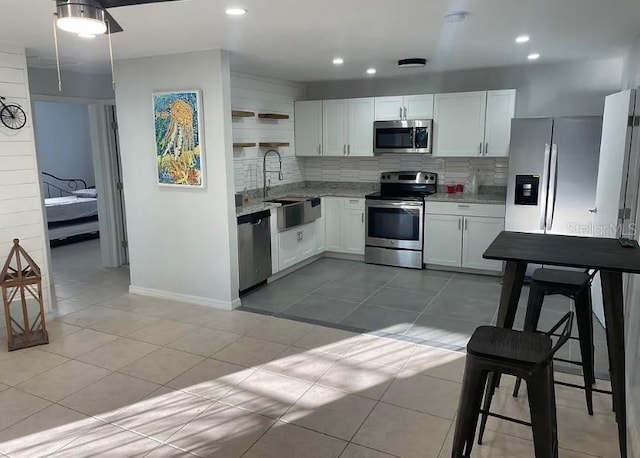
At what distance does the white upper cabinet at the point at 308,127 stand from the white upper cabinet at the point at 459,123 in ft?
5.11

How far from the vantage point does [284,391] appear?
3.04 m

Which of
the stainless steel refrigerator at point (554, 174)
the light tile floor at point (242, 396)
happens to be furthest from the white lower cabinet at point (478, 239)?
the light tile floor at point (242, 396)

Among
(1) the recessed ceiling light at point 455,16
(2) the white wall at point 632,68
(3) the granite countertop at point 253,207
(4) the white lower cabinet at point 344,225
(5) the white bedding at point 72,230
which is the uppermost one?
(1) the recessed ceiling light at point 455,16

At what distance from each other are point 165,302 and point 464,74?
4308mm

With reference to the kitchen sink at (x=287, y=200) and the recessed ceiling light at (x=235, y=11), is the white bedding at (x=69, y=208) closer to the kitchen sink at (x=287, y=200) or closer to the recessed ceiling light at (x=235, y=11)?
the kitchen sink at (x=287, y=200)

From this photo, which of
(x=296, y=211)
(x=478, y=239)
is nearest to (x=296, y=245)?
(x=296, y=211)

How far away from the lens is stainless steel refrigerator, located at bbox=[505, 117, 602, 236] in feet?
15.1

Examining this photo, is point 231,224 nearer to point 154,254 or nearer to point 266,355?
point 154,254

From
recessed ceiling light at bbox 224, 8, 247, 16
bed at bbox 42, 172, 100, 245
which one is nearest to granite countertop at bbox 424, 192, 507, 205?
recessed ceiling light at bbox 224, 8, 247, 16

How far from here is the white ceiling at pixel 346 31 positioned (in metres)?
2.82

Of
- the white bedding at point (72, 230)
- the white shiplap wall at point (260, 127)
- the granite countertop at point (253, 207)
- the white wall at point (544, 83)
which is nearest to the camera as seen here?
the granite countertop at point (253, 207)

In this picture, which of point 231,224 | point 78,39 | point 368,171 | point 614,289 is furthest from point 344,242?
point 614,289

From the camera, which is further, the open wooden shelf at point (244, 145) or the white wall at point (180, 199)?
the open wooden shelf at point (244, 145)

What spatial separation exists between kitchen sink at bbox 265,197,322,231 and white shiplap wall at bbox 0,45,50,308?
232 centimetres
